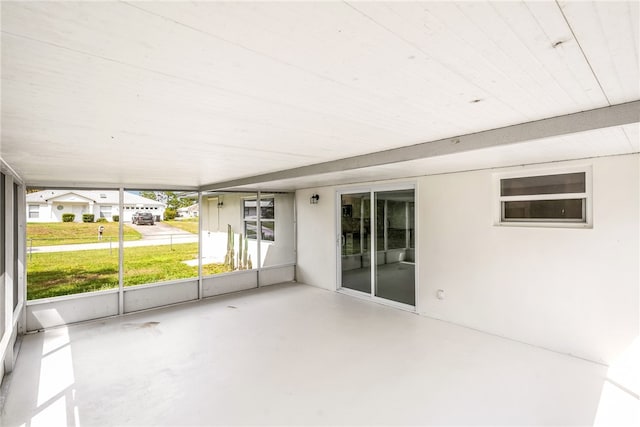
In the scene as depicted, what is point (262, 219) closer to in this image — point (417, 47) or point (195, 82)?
point (195, 82)

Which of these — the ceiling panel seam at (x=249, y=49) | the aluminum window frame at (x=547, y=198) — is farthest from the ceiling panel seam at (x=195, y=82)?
the aluminum window frame at (x=547, y=198)

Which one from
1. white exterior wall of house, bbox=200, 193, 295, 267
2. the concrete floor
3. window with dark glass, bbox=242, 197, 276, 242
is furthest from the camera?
window with dark glass, bbox=242, 197, 276, 242

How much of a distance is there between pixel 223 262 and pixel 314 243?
6.99 feet

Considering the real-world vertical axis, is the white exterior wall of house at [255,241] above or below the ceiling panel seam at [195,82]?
below

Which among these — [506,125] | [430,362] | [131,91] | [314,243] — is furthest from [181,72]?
[314,243]

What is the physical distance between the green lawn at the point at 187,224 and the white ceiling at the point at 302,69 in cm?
421

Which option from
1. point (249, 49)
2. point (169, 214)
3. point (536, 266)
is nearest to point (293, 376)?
point (249, 49)

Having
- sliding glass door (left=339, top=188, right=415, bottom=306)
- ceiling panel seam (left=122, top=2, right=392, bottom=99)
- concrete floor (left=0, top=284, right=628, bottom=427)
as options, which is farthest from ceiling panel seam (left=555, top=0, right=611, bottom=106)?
sliding glass door (left=339, top=188, right=415, bottom=306)

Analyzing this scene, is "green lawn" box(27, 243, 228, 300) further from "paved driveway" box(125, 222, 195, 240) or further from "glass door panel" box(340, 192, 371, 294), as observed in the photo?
"glass door panel" box(340, 192, 371, 294)

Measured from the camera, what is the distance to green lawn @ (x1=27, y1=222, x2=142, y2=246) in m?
5.02

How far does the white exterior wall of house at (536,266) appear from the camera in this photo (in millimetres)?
3205

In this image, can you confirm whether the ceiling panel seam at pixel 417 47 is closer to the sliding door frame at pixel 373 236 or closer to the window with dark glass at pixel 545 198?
the window with dark glass at pixel 545 198

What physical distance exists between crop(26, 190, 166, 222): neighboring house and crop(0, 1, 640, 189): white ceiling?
291 cm

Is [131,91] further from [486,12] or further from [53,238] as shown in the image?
[53,238]
